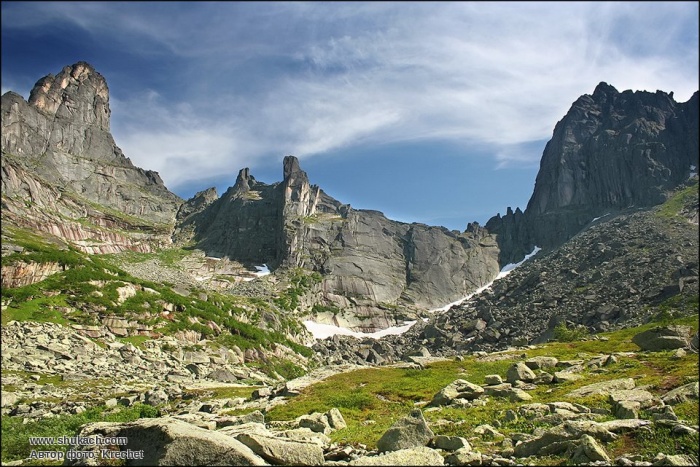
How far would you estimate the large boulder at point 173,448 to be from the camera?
12398mm

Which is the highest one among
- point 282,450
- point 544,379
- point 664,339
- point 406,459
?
point 664,339

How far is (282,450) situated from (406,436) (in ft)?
18.4

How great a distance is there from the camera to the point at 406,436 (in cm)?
1727

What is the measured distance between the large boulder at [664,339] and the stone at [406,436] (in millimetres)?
41073

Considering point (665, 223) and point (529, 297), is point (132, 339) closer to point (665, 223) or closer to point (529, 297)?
point (529, 297)

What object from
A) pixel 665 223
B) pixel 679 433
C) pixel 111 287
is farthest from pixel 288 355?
pixel 665 223

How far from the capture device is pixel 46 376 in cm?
4378

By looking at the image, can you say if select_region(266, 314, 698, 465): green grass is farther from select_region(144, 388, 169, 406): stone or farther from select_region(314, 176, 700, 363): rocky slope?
select_region(314, 176, 700, 363): rocky slope

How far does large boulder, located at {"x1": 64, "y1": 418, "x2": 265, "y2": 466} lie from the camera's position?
1240cm

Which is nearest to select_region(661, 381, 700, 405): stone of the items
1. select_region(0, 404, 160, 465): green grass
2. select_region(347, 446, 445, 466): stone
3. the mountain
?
the mountain

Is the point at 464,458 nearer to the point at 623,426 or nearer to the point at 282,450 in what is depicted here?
the point at 282,450

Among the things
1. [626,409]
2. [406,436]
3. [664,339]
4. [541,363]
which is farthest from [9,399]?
[664,339]

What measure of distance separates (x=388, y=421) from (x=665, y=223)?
194729 millimetres

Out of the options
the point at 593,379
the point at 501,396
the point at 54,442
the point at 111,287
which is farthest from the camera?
the point at 111,287
